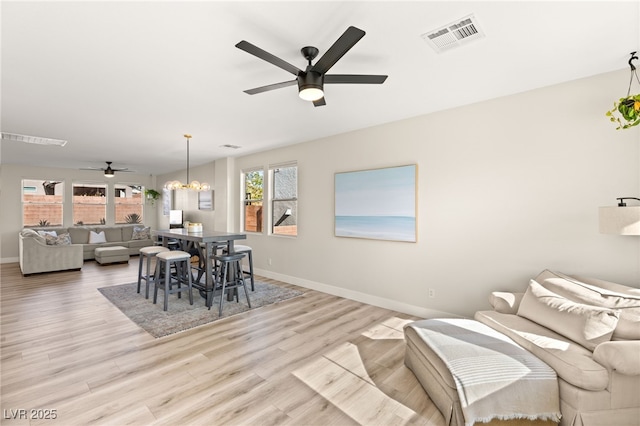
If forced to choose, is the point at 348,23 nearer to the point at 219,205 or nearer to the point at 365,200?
the point at 365,200

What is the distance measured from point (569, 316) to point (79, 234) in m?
10.2

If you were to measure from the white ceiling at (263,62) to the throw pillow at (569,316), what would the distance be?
191 cm

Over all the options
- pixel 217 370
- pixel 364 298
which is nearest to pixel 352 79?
pixel 217 370

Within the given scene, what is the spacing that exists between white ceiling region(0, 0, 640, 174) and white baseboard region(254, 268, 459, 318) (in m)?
2.46

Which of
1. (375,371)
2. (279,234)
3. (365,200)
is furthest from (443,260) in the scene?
(279,234)

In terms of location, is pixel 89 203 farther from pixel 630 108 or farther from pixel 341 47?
pixel 630 108

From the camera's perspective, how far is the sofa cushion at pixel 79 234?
7984 millimetres

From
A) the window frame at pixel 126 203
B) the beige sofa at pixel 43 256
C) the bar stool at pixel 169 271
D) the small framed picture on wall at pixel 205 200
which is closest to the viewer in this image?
the bar stool at pixel 169 271

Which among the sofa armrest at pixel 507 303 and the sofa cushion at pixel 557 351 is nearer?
the sofa cushion at pixel 557 351

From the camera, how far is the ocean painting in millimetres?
3832

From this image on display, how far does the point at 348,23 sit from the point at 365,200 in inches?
102

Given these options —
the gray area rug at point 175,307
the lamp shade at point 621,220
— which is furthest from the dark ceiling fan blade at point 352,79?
the gray area rug at point 175,307

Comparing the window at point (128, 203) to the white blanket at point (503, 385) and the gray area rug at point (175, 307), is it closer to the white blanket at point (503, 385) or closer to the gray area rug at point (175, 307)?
the gray area rug at point (175, 307)

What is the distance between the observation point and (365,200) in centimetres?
427
